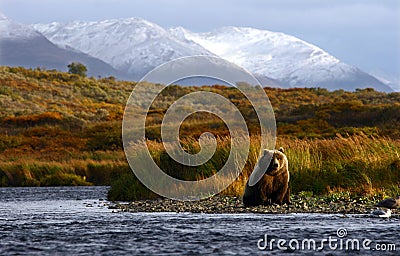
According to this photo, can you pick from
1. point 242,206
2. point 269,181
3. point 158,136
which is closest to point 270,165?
point 269,181

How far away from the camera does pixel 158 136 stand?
4488 cm

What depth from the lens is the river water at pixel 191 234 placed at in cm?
1225

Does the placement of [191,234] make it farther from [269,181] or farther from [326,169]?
[326,169]

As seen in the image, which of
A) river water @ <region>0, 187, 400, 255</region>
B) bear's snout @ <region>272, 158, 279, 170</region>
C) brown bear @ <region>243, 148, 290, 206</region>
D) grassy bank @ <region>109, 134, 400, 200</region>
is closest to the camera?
river water @ <region>0, 187, 400, 255</region>

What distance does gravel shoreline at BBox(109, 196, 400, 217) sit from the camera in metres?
17.1

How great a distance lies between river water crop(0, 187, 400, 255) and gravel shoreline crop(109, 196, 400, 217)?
2.06 ft

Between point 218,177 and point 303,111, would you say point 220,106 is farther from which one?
point 218,177

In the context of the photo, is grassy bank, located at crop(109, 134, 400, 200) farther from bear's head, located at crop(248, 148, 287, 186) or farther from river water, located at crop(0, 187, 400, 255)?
river water, located at crop(0, 187, 400, 255)

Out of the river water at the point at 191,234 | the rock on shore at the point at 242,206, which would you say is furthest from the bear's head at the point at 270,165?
the river water at the point at 191,234

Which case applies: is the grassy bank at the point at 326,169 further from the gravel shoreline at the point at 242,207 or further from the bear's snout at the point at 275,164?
the bear's snout at the point at 275,164

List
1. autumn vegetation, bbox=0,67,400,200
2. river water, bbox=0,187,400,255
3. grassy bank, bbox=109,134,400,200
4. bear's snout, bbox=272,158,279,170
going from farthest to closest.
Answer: autumn vegetation, bbox=0,67,400,200, grassy bank, bbox=109,134,400,200, bear's snout, bbox=272,158,279,170, river water, bbox=0,187,400,255

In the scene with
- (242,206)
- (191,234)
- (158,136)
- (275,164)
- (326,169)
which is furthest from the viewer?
(158,136)

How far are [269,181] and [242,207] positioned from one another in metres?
0.94

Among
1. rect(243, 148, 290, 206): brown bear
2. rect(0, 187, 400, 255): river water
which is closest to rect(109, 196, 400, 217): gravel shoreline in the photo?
rect(243, 148, 290, 206): brown bear
